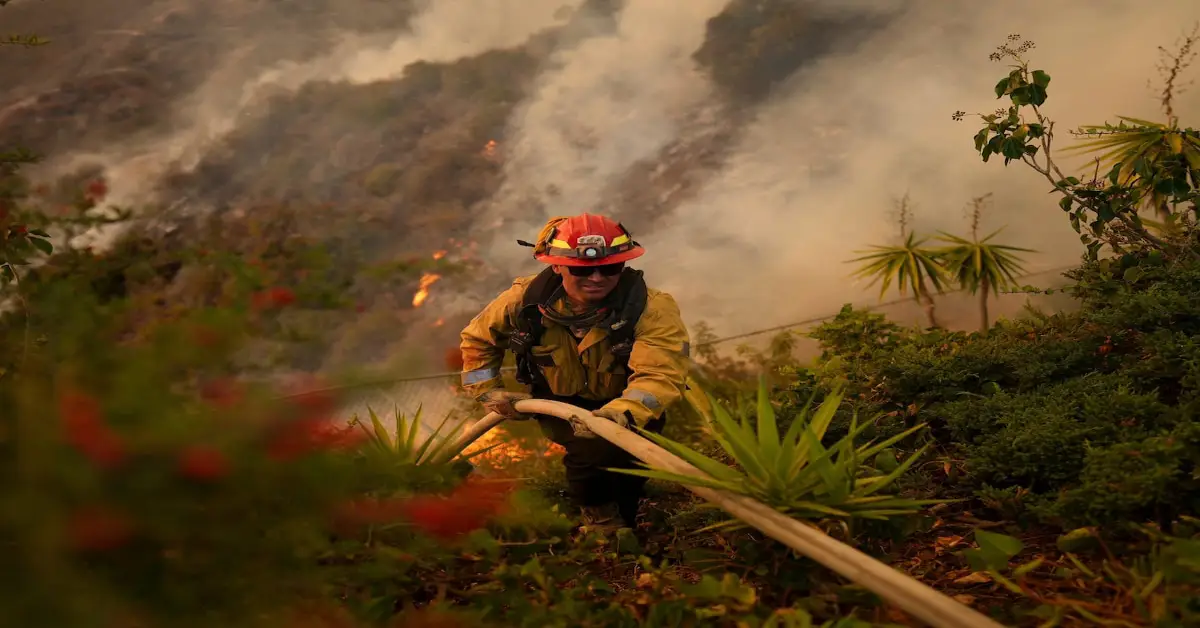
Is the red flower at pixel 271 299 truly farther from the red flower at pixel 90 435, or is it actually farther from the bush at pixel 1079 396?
the bush at pixel 1079 396

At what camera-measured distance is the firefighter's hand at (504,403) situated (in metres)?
2.64

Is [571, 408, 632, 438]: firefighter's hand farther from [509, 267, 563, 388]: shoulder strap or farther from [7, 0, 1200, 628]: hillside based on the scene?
[509, 267, 563, 388]: shoulder strap

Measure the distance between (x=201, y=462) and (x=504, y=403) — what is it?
185 centimetres

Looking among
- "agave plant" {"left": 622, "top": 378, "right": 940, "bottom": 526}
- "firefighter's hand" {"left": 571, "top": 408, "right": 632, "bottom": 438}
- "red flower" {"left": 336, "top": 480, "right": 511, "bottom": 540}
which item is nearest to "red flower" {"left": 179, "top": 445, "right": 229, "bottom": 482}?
Answer: "red flower" {"left": 336, "top": 480, "right": 511, "bottom": 540}

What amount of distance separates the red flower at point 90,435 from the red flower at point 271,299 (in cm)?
44

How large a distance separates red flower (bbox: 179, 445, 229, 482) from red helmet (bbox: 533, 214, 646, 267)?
1.66 meters

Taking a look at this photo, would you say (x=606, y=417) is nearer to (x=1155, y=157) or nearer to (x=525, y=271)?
(x=1155, y=157)

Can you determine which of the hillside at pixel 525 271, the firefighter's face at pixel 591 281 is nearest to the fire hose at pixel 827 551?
the hillside at pixel 525 271

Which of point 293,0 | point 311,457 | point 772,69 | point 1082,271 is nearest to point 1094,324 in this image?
point 1082,271

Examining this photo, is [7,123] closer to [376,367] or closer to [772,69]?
[772,69]

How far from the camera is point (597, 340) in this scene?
258cm

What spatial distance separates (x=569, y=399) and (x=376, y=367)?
1.70 meters

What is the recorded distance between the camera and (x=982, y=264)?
501cm

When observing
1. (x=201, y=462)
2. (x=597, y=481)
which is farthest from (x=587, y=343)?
(x=201, y=462)
